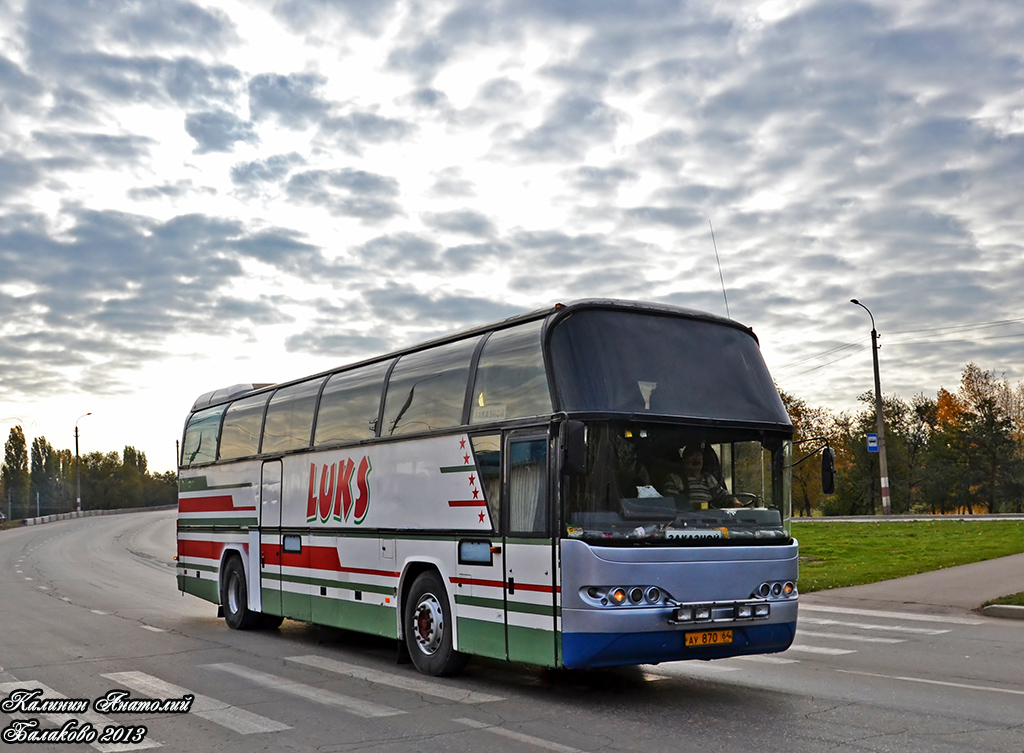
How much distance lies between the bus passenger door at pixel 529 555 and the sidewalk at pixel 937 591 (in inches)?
374

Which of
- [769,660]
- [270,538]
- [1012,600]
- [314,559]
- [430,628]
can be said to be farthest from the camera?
[1012,600]

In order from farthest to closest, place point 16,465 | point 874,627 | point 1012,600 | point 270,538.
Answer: point 16,465 < point 1012,600 < point 270,538 < point 874,627

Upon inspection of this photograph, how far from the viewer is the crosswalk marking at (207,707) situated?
8320mm

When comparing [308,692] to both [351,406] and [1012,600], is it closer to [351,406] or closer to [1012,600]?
[351,406]

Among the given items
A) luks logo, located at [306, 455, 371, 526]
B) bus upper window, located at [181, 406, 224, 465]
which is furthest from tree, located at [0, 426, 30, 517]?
luks logo, located at [306, 455, 371, 526]

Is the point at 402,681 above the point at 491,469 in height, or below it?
below

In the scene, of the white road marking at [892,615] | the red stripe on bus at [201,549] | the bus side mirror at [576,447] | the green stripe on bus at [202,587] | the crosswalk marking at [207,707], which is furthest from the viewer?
the red stripe on bus at [201,549]

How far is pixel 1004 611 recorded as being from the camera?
15508mm

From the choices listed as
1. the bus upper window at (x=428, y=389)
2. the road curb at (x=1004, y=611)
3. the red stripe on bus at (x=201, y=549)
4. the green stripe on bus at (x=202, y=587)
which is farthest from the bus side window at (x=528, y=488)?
the road curb at (x=1004, y=611)

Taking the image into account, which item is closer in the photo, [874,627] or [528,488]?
[528,488]

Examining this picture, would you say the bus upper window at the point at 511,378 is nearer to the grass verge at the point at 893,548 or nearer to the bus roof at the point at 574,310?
the bus roof at the point at 574,310

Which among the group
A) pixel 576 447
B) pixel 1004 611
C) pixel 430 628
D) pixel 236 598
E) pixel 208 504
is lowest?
pixel 1004 611

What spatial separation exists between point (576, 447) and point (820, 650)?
5.78 meters

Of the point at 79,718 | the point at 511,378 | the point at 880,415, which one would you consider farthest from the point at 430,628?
the point at 880,415
